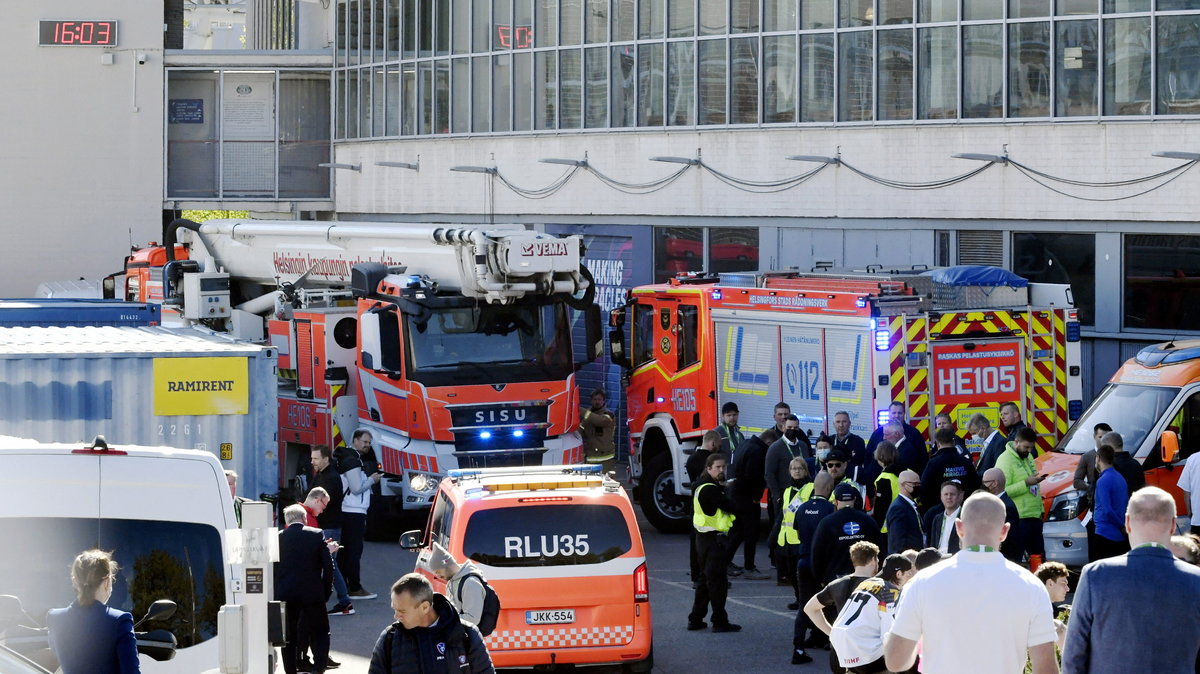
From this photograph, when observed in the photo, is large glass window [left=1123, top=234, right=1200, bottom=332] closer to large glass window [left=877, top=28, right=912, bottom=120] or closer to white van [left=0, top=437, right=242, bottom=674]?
large glass window [left=877, top=28, right=912, bottom=120]

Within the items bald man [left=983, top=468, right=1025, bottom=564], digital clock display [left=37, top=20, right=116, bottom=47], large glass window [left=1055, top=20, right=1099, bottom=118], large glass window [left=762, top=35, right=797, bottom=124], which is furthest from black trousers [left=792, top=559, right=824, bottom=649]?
digital clock display [left=37, top=20, right=116, bottom=47]

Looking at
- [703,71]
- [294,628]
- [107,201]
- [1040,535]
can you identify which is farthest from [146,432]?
[107,201]

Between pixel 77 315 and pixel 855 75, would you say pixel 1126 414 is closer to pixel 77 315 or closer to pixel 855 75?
pixel 855 75

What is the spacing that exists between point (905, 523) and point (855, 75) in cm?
1332

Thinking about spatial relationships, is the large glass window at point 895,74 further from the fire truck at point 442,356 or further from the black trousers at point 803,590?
the black trousers at point 803,590

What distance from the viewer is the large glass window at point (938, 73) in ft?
78.1

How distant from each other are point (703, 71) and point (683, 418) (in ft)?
29.3

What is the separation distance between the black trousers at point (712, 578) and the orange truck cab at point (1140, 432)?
3.14m

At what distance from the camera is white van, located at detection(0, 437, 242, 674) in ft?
27.7

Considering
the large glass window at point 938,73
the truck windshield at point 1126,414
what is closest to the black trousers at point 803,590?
the truck windshield at point 1126,414

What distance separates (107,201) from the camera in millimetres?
38344

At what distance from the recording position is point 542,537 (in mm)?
12039

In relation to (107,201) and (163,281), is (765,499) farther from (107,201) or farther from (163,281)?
(107,201)

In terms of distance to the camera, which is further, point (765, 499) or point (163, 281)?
→ point (163, 281)
